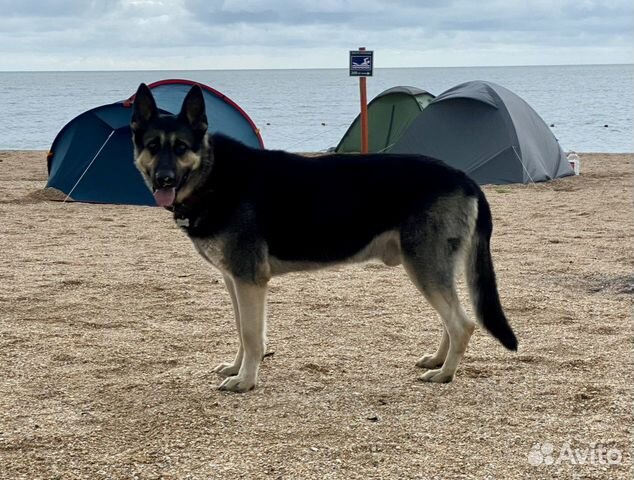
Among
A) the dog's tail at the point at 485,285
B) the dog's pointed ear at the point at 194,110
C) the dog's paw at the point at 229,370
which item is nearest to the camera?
the dog's tail at the point at 485,285

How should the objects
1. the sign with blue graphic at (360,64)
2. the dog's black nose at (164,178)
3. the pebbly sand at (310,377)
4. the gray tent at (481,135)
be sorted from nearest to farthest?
the pebbly sand at (310,377) < the dog's black nose at (164,178) < the gray tent at (481,135) < the sign with blue graphic at (360,64)

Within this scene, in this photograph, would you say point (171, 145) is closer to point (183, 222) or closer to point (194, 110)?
point (194, 110)

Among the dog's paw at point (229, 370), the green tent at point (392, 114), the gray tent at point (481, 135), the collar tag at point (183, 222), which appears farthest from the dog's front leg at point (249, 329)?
the green tent at point (392, 114)

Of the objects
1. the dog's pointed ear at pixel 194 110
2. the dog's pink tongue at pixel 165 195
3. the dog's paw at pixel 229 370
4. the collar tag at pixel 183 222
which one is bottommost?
the dog's paw at pixel 229 370

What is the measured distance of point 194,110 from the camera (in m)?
5.19

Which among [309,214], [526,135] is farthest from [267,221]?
[526,135]

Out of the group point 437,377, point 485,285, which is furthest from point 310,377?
point 485,285

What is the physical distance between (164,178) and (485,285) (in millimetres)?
2164

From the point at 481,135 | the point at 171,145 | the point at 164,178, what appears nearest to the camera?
the point at 164,178

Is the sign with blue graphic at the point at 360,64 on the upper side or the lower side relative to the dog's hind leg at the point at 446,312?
upper

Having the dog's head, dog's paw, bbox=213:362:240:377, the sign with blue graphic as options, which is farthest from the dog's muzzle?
the sign with blue graphic

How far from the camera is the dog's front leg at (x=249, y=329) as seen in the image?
16.8ft

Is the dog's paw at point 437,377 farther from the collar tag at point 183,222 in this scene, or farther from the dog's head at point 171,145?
the dog's head at point 171,145

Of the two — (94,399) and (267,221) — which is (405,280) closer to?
(267,221)
